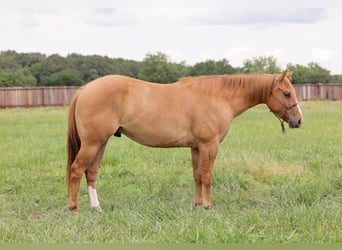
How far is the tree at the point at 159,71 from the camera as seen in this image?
145ft

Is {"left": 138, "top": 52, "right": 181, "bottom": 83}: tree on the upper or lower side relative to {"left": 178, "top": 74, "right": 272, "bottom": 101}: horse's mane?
upper

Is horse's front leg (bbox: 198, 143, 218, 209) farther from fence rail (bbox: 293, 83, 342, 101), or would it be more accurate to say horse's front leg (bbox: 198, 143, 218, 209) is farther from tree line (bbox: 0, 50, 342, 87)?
tree line (bbox: 0, 50, 342, 87)

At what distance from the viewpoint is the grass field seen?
13.6 ft

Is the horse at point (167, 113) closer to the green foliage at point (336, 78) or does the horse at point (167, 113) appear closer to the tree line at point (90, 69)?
the tree line at point (90, 69)

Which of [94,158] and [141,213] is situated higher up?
[94,158]

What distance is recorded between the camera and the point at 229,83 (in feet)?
19.4

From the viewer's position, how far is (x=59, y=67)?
131ft

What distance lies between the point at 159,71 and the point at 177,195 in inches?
1537

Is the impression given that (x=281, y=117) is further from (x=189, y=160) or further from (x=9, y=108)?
(x=9, y=108)

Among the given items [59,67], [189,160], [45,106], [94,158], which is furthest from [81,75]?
[94,158]

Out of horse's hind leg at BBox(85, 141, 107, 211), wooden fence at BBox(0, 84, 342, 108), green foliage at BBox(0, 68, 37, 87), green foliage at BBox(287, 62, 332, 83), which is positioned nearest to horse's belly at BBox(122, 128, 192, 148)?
horse's hind leg at BBox(85, 141, 107, 211)

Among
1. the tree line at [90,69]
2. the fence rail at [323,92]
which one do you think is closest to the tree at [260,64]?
the tree line at [90,69]

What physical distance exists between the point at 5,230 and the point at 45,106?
2733 cm

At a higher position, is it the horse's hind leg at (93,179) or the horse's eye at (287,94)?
the horse's eye at (287,94)
